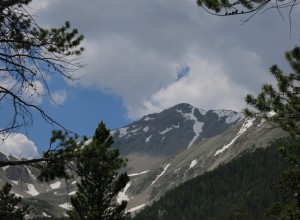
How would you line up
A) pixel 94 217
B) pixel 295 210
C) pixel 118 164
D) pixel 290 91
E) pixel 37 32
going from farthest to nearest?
1. pixel 94 217
2. pixel 295 210
3. pixel 290 91
4. pixel 118 164
5. pixel 37 32

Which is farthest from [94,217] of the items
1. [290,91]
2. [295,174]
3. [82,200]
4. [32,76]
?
[32,76]

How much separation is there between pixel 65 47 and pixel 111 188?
2693 centimetres

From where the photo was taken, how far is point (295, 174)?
2061 cm

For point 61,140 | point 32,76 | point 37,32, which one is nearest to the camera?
point 32,76

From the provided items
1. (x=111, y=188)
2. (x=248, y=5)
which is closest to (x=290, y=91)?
(x=248, y=5)

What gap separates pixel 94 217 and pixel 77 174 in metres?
27.5

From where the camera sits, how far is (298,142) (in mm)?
20000

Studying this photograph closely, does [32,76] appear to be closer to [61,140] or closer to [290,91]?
[61,140]

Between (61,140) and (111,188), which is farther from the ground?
(111,188)

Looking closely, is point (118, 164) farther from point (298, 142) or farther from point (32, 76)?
point (298, 142)

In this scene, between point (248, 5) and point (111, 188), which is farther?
point (111, 188)

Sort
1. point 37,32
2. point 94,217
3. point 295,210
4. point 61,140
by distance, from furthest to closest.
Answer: point 94,217
point 295,210
point 37,32
point 61,140

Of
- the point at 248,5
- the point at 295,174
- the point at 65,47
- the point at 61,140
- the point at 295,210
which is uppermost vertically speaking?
the point at 65,47

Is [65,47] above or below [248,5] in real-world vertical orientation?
above
